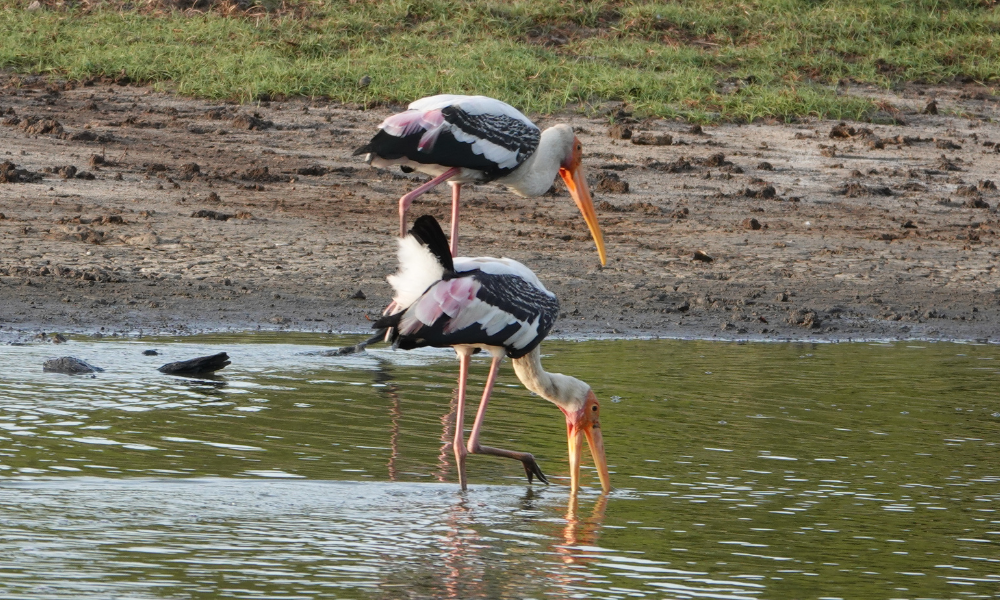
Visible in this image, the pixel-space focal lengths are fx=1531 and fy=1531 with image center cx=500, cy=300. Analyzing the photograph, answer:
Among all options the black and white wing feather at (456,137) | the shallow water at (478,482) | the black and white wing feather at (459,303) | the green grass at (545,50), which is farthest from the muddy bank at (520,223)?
the black and white wing feather at (459,303)

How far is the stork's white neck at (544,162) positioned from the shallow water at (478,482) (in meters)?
0.92

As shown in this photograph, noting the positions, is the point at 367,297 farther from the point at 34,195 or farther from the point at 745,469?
the point at 745,469

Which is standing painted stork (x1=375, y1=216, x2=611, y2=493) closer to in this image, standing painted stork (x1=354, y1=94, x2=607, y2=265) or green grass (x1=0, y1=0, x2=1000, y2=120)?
standing painted stork (x1=354, y1=94, x2=607, y2=265)

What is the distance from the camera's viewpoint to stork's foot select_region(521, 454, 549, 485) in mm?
5553

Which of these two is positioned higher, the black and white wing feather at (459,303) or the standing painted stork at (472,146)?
the standing painted stork at (472,146)

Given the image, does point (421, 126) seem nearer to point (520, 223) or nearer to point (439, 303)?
point (439, 303)

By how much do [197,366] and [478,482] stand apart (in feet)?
5.92

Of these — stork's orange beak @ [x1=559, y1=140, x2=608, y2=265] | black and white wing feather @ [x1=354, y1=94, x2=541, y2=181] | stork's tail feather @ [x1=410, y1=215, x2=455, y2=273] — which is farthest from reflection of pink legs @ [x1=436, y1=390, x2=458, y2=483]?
stork's orange beak @ [x1=559, y1=140, x2=608, y2=265]

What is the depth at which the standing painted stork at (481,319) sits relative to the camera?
5.20m

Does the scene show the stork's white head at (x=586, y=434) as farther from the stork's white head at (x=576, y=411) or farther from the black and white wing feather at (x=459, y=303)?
the black and white wing feather at (x=459, y=303)

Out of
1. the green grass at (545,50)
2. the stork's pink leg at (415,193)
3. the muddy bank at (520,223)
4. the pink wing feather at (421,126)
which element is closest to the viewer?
the pink wing feather at (421,126)

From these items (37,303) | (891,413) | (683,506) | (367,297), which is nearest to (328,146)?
(367,297)

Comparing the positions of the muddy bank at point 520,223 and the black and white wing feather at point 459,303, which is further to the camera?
the muddy bank at point 520,223

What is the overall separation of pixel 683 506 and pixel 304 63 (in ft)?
27.9
